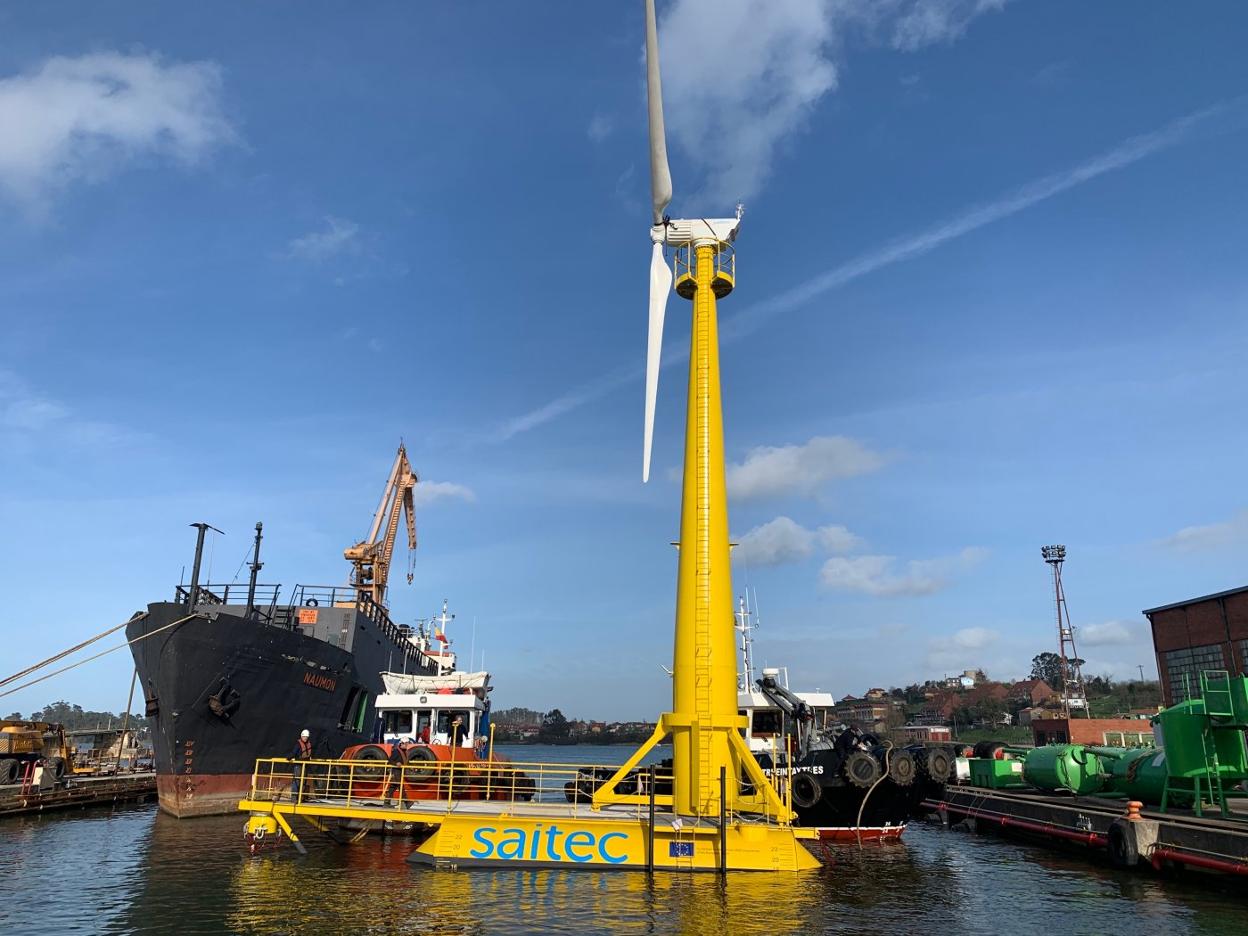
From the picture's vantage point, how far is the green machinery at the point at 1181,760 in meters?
22.9

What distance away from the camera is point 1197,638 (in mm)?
52062

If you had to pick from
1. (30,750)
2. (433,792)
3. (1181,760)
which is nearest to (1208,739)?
(1181,760)

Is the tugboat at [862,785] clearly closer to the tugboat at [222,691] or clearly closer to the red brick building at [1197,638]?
the tugboat at [222,691]

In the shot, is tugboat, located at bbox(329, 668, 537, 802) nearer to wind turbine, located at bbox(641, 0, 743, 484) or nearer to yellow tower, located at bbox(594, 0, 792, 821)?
yellow tower, located at bbox(594, 0, 792, 821)

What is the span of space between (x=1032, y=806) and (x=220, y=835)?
28.3 metres

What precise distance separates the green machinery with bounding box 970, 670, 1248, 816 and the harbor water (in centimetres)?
440

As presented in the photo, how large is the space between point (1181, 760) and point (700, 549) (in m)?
17.2

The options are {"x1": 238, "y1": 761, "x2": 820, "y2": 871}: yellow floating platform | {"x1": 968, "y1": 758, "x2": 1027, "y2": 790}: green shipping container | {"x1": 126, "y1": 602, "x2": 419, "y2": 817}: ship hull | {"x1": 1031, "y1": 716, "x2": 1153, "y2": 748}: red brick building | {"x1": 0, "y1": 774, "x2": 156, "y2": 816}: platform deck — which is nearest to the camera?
{"x1": 238, "y1": 761, "x2": 820, "y2": 871}: yellow floating platform

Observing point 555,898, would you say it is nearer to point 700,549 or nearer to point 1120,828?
point 700,549

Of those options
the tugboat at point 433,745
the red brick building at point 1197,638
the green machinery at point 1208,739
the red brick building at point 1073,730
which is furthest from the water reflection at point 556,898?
the red brick building at point 1073,730

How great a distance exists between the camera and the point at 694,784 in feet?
60.1

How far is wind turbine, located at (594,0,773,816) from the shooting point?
18.3 m

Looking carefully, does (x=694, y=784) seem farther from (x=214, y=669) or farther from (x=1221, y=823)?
(x=214, y=669)

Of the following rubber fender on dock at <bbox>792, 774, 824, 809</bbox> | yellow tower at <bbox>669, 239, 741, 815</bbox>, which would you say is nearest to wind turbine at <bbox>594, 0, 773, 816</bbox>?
yellow tower at <bbox>669, 239, 741, 815</bbox>
